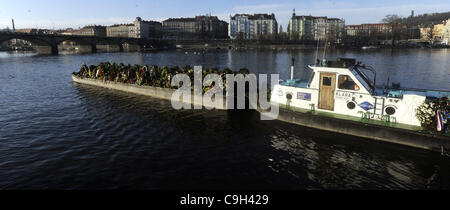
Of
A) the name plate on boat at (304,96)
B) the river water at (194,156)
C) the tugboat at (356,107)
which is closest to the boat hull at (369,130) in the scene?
the tugboat at (356,107)

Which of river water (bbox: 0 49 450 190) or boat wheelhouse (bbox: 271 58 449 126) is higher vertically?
boat wheelhouse (bbox: 271 58 449 126)

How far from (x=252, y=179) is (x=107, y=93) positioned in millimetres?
26937

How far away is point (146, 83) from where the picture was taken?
32.5 meters

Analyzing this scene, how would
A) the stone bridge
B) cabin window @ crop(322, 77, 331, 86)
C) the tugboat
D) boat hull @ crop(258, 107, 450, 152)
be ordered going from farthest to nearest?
the stone bridge → cabin window @ crop(322, 77, 331, 86) → the tugboat → boat hull @ crop(258, 107, 450, 152)

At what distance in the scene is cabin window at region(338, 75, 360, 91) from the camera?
17.7 metres

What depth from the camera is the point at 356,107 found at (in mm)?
17609

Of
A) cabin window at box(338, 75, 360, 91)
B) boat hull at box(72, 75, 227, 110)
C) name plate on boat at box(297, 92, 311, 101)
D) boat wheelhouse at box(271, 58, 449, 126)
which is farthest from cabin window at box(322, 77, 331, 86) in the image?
boat hull at box(72, 75, 227, 110)

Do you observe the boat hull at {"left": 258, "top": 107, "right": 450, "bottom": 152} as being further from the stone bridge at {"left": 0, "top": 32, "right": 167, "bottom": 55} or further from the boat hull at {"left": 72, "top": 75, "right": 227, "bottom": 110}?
the stone bridge at {"left": 0, "top": 32, "right": 167, "bottom": 55}

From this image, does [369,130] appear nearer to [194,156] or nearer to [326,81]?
[326,81]

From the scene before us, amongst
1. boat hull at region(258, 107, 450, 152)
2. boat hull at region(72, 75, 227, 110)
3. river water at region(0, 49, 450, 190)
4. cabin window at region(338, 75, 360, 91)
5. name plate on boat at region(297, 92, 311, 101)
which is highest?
cabin window at region(338, 75, 360, 91)

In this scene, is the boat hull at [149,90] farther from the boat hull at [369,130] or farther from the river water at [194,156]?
the boat hull at [369,130]

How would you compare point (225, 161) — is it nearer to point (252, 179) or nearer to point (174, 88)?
point (252, 179)

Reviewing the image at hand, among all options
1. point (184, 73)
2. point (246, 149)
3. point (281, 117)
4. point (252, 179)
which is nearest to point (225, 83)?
point (184, 73)

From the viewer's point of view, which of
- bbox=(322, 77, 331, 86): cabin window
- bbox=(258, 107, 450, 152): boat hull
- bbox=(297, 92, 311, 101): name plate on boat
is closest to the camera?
bbox=(258, 107, 450, 152): boat hull
